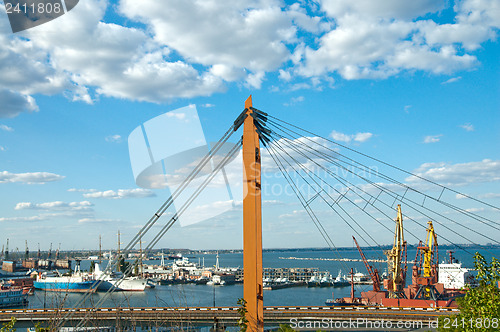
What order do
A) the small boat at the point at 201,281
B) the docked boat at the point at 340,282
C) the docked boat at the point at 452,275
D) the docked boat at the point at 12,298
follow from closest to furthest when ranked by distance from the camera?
the docked boat at the point at 452,275 < the docked boat at the point at 12,298 < the docked boat at the point at 340,282 < the small boat at the point at 201,281

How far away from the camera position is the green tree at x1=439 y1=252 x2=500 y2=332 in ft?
28.9

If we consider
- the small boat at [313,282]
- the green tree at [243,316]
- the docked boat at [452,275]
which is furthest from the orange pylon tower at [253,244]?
the small boat at [313,282]

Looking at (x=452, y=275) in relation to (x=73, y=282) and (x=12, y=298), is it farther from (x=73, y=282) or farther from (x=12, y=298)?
(x=12, y=298)

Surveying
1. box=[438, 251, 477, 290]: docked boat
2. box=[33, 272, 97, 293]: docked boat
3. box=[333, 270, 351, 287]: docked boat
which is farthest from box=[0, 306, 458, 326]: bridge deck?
box=[333, 270, 351, 287]: docked boat

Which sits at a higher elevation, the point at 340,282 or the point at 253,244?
the point at 253,244

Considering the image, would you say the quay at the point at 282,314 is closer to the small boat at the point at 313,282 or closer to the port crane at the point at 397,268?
the port crane at the point at 397,268

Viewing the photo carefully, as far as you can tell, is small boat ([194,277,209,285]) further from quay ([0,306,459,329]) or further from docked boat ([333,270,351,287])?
quay ([0,306,459,329])

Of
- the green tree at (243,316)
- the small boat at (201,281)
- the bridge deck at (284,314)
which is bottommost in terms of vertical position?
the small boat at (201,281)

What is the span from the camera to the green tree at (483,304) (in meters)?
8.81

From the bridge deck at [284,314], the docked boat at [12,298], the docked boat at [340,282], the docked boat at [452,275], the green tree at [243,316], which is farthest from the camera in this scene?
the docked boat at [340,282]

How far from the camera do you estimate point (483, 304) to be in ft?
29.5

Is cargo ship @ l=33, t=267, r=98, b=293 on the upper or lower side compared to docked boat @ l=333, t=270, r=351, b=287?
upper

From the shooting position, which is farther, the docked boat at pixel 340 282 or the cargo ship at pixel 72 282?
the docked boat at pixel 340 282

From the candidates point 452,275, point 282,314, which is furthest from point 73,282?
point 452,275
